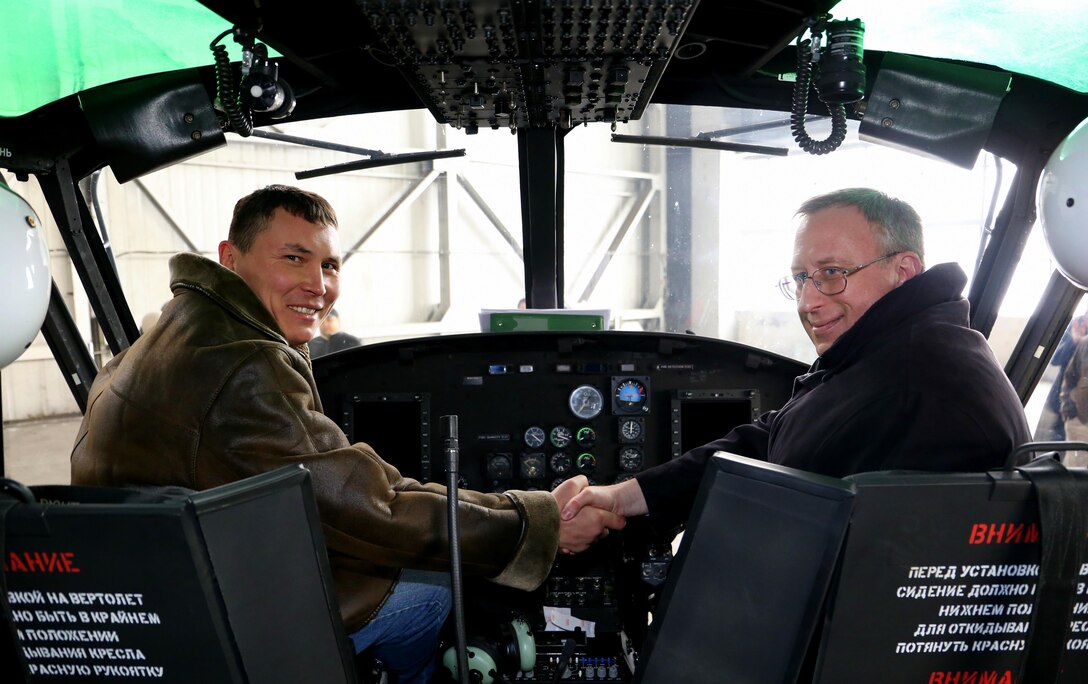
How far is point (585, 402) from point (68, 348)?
1.67 meters

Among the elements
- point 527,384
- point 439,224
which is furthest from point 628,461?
point 439,224

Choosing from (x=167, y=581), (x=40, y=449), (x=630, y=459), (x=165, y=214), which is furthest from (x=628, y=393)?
(x=40, y=449)

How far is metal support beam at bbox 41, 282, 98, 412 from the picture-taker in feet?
7.81

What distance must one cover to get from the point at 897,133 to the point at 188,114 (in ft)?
6.49

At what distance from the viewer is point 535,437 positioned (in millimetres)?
2449

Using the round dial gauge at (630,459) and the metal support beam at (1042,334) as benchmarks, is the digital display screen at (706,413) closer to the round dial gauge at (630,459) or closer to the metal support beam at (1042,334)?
the round dial gauge at (630,459)

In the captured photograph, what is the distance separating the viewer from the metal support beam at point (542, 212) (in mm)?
2531

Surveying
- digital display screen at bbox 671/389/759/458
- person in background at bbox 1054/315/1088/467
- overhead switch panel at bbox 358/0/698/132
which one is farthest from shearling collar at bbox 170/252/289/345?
person in background at bbox 1054/315/1088/467

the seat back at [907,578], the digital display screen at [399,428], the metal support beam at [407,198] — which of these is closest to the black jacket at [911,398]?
the seat back at [907,578]

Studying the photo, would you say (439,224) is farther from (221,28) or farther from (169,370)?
(169,370)

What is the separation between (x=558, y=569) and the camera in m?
2.16

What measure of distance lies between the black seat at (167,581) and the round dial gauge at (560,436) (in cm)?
165

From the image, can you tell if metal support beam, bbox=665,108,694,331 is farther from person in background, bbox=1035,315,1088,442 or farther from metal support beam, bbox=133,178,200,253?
metal support beam, bbox=133,178,200,253

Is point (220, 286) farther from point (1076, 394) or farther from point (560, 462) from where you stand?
point (1076, 394)
